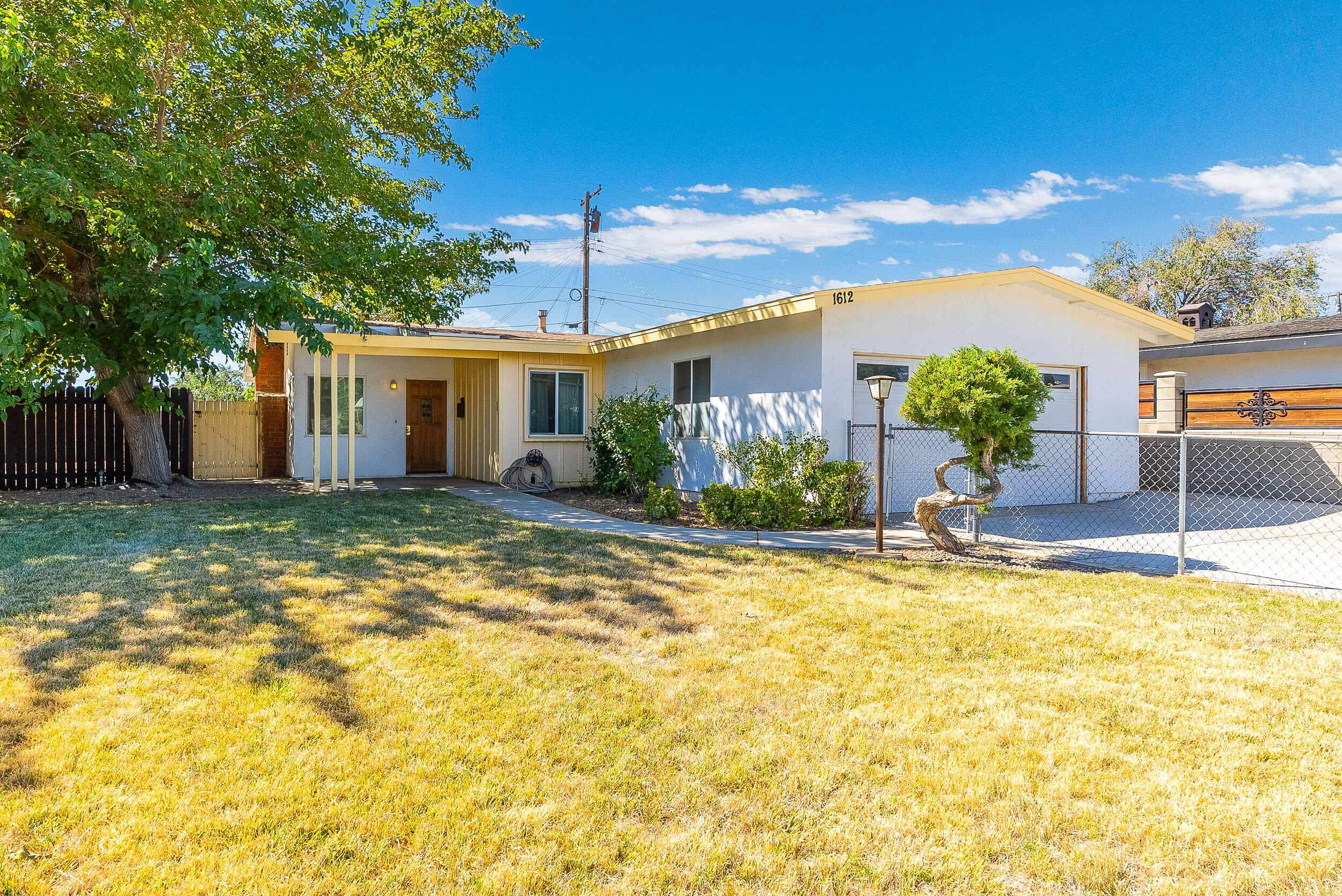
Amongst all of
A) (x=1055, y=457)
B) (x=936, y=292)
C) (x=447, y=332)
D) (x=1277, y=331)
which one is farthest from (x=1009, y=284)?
(x=447, y=332)

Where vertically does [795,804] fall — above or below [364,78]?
below

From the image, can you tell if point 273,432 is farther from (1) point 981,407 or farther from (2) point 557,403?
(1) point 981,407

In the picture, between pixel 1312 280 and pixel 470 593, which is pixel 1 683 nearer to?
pixel 470 593

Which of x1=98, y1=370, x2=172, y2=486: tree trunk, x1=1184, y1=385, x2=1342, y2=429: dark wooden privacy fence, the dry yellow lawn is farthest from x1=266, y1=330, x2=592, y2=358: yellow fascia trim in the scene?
x1=1184, y1=385, x2=1342, y2=429: dark wooden privacy fence

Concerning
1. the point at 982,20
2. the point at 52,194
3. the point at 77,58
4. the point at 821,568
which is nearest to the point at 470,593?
the point at 821,568

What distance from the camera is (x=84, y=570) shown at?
Answer: 543cm

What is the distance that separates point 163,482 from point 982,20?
15681 mm

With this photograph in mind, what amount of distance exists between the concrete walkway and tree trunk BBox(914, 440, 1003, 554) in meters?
0.23

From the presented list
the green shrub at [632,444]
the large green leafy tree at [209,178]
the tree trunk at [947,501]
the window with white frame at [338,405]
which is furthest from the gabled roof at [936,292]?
the window with white frame at [338,405]

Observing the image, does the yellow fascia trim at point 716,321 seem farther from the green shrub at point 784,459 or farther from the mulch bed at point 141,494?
the mulch bed at point 141,494

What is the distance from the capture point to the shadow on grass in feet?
11.8

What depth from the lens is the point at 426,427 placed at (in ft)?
48.5

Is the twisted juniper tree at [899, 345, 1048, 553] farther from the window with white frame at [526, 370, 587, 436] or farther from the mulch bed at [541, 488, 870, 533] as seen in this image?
the window with white frame at [526, 370, 587, 436]

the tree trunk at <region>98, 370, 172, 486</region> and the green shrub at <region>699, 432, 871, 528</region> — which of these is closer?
the green shrub at <region>699, 432, 871, 528</region>
